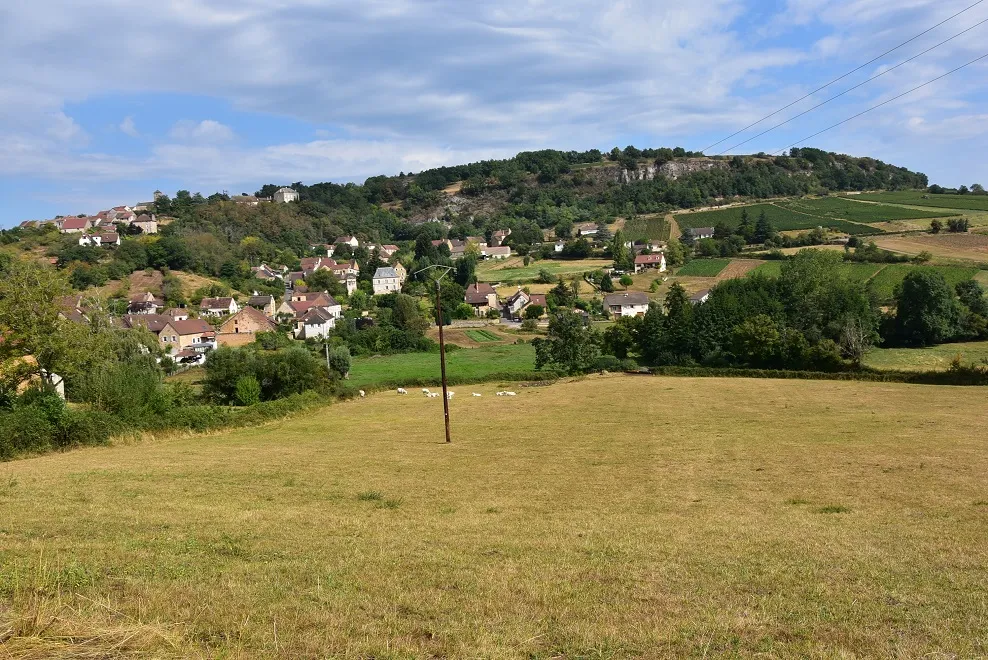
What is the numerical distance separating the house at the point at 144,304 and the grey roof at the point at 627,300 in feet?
203

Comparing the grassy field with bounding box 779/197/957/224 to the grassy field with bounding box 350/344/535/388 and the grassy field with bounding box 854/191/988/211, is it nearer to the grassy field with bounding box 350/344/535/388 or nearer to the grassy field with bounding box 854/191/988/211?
the grassy field with bounding box 854/191/988/211

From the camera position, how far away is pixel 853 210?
14175cm

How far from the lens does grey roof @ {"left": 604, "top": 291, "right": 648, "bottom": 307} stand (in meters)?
97.2

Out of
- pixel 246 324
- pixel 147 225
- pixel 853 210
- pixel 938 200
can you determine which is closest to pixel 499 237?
pixel 853 210

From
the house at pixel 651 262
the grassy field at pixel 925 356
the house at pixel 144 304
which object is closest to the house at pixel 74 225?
the house at pixel 144 304

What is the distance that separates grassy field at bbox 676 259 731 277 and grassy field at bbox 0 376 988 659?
281 ft

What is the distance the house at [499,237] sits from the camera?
562 feet

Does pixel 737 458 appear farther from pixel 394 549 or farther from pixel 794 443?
pixel 394 549

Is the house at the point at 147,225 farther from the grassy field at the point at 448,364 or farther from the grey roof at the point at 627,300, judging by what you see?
the grey roof at the point at 627,300

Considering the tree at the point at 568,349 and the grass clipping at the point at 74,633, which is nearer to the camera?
Result: the grass clipping at the point at 74,633

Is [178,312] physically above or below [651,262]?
below

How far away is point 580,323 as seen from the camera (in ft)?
206

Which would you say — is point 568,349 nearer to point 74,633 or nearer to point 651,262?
point 74,633

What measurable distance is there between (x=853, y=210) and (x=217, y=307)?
12271 centimetres
